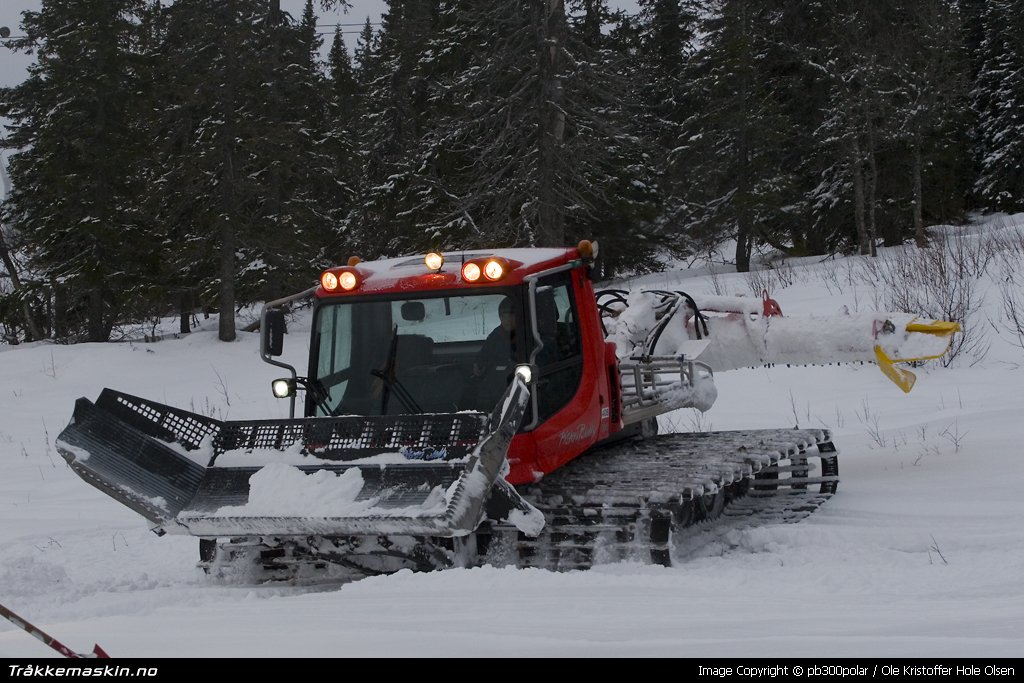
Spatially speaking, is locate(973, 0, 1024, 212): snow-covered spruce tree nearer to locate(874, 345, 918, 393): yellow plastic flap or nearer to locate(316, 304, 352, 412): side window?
locate(874, 345, 918, 393): yellow plastic flap

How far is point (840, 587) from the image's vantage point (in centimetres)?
532

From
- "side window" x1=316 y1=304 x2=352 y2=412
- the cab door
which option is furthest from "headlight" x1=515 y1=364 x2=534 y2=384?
"side window" x1=316 y1=304 x2=352 y2=412

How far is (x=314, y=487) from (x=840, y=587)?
9.26ft

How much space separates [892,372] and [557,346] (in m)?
2.76

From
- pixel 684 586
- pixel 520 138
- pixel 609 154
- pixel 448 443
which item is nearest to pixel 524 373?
pixel 448 443

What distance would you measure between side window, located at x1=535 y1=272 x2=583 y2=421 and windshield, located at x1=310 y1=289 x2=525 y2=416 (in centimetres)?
20

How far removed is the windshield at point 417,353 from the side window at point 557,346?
197 millimetres

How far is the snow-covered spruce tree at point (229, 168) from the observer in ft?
95.2

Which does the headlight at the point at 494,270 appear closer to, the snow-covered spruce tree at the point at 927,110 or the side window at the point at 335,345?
the side window at the point at 335,345

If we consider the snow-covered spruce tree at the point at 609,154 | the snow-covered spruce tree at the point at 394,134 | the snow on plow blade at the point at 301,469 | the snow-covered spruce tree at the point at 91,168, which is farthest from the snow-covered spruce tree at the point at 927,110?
the snow on plow blade at the point at 301,469

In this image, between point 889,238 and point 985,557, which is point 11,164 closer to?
point 889,238

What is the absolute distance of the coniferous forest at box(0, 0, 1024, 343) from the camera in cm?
2414

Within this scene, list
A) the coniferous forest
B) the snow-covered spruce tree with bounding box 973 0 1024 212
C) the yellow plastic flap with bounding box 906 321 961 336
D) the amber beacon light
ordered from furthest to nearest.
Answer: the snow-covered spruce tree with bounding box 973 0 1024 212 → the coniferous forest → the yellow plastic flap with bounding box 906 321 961 336 → the amber beacon light

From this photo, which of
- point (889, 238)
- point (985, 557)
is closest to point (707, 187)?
point (889, 238)
